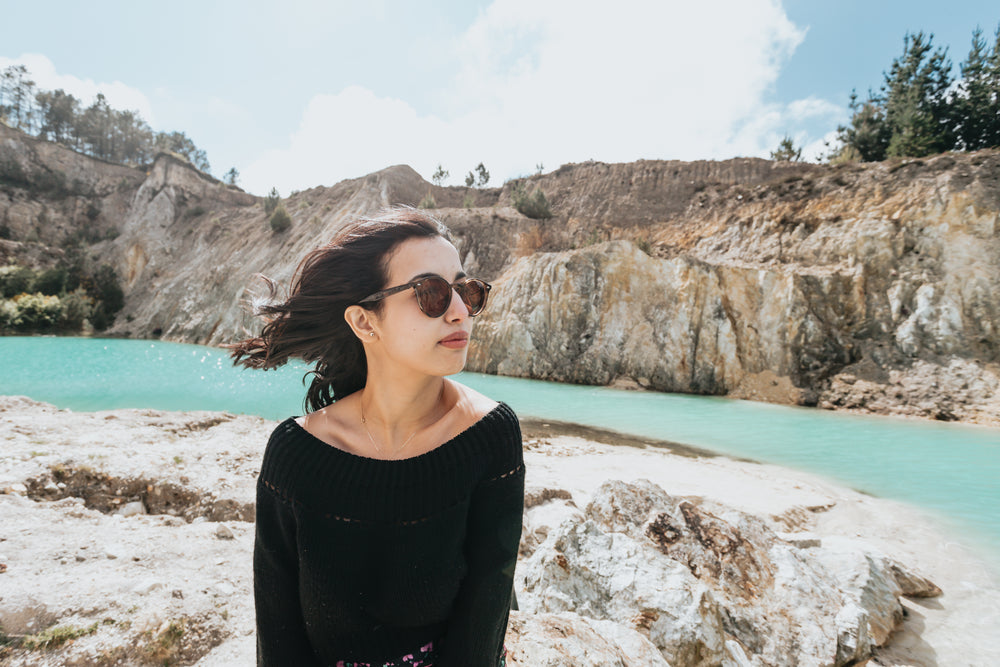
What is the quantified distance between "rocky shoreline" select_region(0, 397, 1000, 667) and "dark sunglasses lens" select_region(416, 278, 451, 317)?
1.34 meters

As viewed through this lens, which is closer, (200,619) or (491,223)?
(200,619)

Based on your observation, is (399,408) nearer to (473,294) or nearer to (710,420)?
(473,294)

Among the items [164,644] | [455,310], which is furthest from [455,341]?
[164,644]

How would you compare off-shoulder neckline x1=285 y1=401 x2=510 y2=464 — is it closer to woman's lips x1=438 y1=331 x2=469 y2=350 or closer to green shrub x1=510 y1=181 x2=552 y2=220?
woman's lips x1=438 y1=331 x2=469 y2=350

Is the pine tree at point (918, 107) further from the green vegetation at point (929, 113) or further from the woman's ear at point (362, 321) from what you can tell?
the woman's ear at point (362, 321)

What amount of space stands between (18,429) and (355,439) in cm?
605

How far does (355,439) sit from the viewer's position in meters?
1.35

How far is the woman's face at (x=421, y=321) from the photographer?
4.27 feet

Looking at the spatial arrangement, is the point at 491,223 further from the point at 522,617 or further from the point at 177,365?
the point at 522,617

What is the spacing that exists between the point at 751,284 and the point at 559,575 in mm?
17968

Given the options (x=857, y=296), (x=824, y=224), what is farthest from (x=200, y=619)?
(x=824, y=224)

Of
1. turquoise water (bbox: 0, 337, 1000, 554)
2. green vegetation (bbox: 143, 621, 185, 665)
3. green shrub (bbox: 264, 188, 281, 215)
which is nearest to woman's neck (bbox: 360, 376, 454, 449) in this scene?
green vegetation (bbox: 143, 621, 185, 665)

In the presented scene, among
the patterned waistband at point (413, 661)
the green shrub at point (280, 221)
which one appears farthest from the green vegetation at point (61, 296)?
the patterned waistband at point (413, 661)

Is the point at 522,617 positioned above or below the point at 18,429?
above
